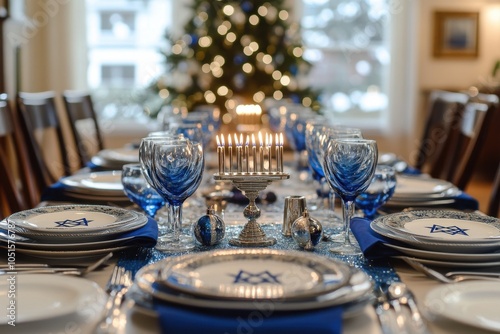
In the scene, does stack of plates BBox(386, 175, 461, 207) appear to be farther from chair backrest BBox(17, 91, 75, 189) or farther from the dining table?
chair backrest BBox(17, 91, 75, 189)

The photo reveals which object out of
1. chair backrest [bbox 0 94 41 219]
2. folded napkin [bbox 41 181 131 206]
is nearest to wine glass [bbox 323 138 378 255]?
folded napkin [bbox 41 181 131 206]

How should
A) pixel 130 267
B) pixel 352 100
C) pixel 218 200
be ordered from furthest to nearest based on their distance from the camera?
1. pixel 352 100
2. pixel 218 200
3. pixel 130 267

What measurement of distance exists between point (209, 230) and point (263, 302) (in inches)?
17.4

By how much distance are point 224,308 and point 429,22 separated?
18.8 ft

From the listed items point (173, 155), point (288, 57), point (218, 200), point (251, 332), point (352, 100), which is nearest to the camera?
point (251, 332)

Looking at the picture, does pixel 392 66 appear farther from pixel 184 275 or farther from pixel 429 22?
pixel 184 275

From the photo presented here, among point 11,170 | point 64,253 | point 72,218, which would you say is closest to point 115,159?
point 11,170

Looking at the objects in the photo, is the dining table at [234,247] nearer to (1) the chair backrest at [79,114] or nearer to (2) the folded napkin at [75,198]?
(2) the folded napkin at [75,198]

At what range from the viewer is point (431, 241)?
1.16m

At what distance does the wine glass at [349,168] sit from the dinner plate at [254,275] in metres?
0.25

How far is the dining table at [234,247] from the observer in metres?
0.81

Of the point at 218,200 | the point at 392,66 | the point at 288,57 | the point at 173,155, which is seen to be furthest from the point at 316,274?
the point at 392,66

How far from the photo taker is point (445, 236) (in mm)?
1253

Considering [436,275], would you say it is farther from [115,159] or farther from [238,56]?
[238,56]
